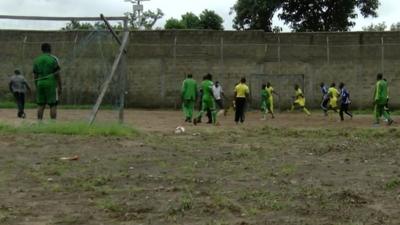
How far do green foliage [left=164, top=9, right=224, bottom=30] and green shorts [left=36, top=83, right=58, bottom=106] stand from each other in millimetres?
36865

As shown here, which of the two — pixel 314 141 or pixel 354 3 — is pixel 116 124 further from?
pixel 354 3

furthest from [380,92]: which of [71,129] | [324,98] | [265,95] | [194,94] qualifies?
[71,129]

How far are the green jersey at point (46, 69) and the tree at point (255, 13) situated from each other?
87.0 feet

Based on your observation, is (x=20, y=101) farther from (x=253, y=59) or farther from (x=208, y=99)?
(x=253, y=59)

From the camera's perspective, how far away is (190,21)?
5369cm

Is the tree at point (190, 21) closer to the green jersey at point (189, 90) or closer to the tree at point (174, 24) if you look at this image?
the tree at point (174, 24)

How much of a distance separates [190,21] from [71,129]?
1628 inches

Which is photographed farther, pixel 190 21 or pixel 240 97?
pixel 190 21

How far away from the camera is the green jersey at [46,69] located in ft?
44.6

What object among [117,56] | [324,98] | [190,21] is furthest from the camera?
[190,21]

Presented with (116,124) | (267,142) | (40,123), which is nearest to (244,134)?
(267,142)

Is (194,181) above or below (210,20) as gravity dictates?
below

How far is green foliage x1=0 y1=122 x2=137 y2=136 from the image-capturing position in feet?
42.8

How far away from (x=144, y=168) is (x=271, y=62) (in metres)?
22.5
